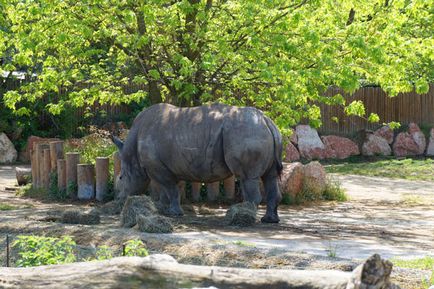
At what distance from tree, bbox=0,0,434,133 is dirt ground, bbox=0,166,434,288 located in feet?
5.62

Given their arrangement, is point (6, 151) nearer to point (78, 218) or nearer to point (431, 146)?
point (431, 146)

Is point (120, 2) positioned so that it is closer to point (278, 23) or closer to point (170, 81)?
point (170, 81)

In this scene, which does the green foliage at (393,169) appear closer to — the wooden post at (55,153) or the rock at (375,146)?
the rock at (375,146)

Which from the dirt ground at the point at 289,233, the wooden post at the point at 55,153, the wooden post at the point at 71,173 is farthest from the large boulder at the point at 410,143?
the wooden post at the point at 71,173

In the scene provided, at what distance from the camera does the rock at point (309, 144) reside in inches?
987

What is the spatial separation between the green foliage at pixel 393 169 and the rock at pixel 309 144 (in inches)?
69.1

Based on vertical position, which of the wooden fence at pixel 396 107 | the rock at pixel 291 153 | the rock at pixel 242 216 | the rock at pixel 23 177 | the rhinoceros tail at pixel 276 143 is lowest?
the rock at pixel 242 216

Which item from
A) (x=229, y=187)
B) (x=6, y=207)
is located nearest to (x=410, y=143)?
(x=229, y=187)

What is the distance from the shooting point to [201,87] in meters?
14.6

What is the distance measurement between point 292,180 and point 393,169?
22.1 ft

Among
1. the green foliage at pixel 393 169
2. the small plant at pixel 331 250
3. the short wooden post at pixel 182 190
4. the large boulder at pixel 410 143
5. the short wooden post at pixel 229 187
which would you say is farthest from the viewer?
the large boulder at pixel 410 143

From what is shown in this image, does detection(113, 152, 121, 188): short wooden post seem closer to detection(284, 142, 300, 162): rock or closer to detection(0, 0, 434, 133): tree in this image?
detection(0, 0, 434, 133): tree

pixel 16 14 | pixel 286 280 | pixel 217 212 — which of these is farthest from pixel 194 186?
pixel 286 280

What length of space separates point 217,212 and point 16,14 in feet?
15.1
